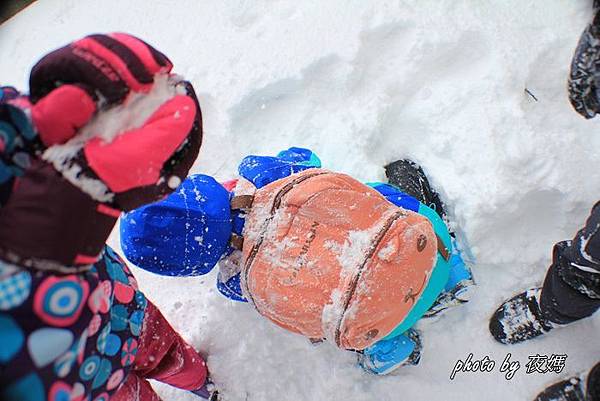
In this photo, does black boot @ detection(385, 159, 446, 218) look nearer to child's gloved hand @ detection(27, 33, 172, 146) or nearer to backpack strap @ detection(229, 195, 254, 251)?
backpack strap @ detection(229, 195, 254, 251)

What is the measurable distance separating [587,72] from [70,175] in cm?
82

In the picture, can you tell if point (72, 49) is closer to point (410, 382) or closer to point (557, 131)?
point (410, 382)

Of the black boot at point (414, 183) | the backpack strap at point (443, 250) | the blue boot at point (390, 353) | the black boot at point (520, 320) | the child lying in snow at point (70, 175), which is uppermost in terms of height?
the child lying in snow at point (70, 175)

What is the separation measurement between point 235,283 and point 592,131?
3.61 ft

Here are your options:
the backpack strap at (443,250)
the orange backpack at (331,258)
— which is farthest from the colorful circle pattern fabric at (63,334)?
the backpack strap at (443,250)

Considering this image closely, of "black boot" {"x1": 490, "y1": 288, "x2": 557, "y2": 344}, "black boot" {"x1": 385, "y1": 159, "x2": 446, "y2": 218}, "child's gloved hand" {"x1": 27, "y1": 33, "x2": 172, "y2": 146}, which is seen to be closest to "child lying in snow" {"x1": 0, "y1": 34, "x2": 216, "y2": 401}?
"child's gloved hand" {"x1": 27, "y1": 33, "x2": 172, "y2": 146}

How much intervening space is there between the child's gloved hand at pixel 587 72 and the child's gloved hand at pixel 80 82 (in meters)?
0.70

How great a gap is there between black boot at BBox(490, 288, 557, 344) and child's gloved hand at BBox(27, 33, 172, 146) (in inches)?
41.8

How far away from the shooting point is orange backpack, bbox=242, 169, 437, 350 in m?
0.82

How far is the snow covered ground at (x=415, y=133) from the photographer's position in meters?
1.23

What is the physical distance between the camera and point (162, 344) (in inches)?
38.4

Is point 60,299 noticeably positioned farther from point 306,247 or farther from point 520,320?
point 520,320

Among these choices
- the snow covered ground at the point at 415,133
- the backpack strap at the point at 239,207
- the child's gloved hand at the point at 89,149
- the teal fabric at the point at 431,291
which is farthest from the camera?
the snow covered ground at the point at 415,133

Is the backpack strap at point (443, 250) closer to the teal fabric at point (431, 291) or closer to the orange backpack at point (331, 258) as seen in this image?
the teal fabric at point (431, 291)
